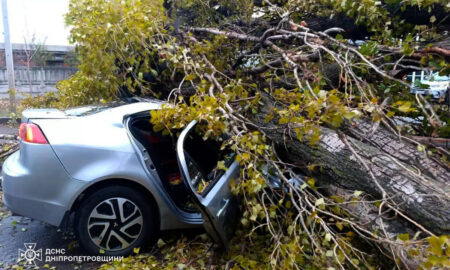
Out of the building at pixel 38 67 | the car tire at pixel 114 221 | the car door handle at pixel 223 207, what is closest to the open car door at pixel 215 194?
the car door handle at pixel 223 207

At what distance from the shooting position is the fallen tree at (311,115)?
2.34 m

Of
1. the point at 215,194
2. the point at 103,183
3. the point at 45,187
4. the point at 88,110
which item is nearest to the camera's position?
the point at 215,194

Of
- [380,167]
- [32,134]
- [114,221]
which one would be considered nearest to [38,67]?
[32,134]

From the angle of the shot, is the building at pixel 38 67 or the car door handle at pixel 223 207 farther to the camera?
the building at pixel 38 67

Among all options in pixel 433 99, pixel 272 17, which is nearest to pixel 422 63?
pixel 433 99

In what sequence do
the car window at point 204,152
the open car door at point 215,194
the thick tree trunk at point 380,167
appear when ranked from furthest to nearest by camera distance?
the car window at point 204,152
the open car door at point 215,194
the thick tree trunk at point 380,167

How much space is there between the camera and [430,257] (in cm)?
173

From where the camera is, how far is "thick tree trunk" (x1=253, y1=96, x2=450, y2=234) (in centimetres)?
225

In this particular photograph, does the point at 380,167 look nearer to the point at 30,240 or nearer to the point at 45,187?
the point at 45,187

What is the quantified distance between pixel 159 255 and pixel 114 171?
869mm

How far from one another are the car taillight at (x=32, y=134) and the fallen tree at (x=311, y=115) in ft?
3.03

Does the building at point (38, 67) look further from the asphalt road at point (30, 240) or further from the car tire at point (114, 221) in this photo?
the car tire at point (114, 221)

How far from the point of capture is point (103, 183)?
3.02 m

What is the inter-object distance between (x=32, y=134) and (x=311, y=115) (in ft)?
7.30
